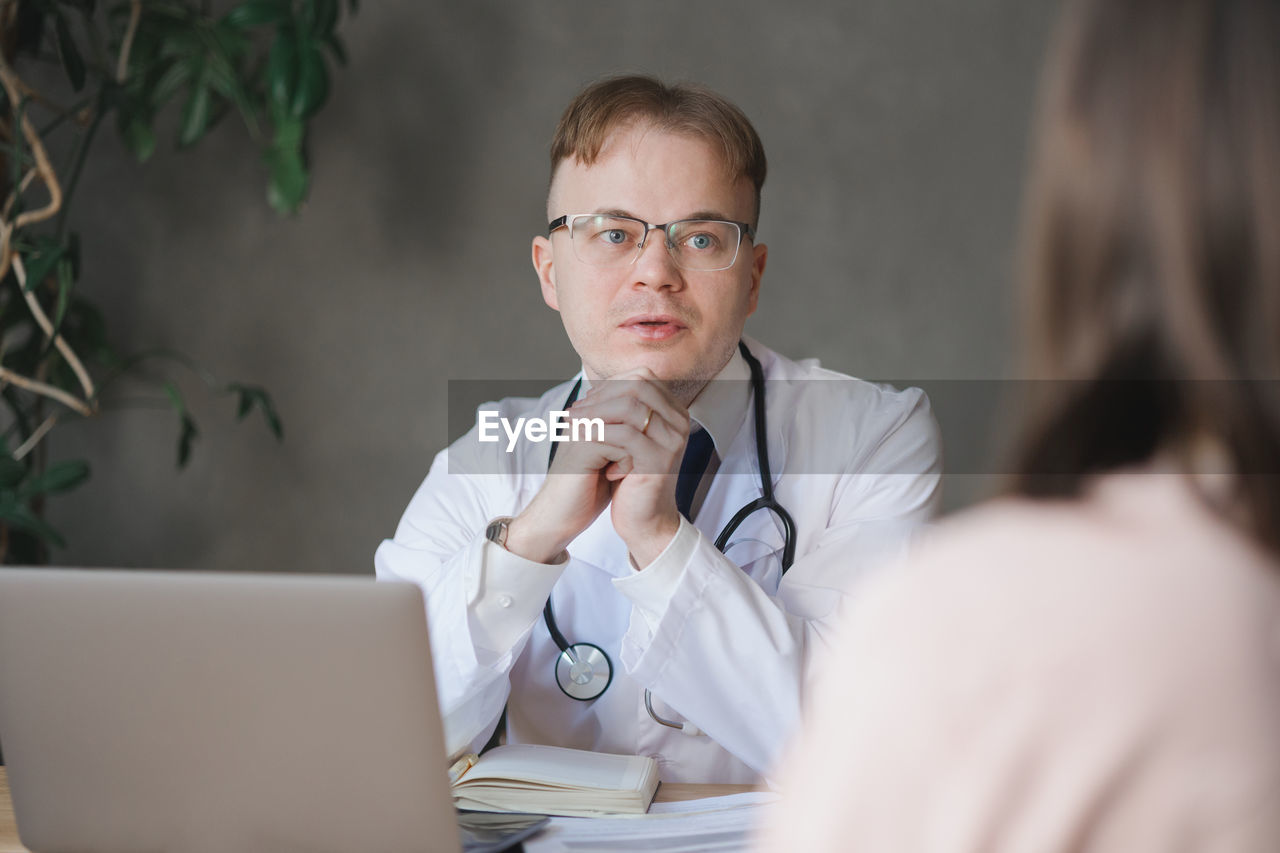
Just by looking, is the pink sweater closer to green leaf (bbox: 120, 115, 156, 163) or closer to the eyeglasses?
the eyeglasses

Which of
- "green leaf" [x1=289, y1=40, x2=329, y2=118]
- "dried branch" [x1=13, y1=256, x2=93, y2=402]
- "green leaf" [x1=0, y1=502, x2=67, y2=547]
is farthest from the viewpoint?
"green leaf" [x1=289, y1=40, x2=329, y2=118]

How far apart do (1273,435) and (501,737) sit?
1221 millimetres

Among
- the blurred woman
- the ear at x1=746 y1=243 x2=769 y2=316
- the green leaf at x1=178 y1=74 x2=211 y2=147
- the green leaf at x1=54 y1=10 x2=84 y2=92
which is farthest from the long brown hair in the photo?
the green leaf at x1=54 y1=10 x2=84 y2=92

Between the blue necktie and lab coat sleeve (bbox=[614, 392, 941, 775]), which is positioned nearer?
Result: lab coat sleeve (bbox=[614, 392, 941, 775])

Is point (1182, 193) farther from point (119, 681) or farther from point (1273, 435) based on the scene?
point (119, 681)

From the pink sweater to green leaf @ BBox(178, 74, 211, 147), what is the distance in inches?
91.4

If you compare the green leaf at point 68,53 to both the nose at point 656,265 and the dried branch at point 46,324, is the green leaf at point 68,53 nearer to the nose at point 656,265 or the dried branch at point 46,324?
the dried branch at point 46,324

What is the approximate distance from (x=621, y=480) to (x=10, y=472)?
148cm

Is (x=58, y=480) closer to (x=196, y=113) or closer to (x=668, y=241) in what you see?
(x=196, y=113)

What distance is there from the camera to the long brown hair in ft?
1.51

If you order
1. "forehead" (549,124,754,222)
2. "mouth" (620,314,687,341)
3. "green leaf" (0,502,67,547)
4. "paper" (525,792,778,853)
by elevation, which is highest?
"forehead" (549,124,754,222)

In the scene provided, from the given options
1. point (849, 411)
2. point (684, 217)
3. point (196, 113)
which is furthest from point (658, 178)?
point (196, 113)

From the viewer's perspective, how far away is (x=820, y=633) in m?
1.32

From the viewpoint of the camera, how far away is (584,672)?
140 cm
